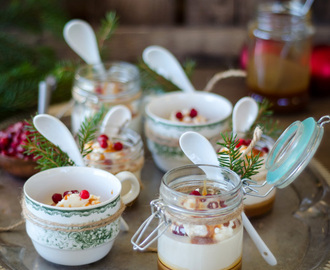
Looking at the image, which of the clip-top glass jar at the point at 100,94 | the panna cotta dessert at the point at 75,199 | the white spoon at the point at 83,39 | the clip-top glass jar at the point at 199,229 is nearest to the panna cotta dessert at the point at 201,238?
the clip-top glass jar at the point at 199,229

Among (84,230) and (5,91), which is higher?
(84,230)

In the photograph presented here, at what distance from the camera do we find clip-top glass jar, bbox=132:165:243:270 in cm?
76

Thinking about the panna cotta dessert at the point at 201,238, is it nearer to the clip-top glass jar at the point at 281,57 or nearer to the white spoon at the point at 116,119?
the white spoon at the point at 116,119

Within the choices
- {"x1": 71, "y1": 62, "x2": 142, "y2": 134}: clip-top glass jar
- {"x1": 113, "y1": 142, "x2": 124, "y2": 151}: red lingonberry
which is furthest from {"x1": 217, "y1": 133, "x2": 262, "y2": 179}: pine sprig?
{"x1": 71, "y1": 62, "x2": 142, "y2": 134}: clip-top glass jar

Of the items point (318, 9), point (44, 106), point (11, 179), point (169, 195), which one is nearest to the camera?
point (169, 195)

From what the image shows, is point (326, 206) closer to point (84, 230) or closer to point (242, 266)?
point (242, 266)

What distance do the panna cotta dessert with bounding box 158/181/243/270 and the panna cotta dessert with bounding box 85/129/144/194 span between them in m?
0.22

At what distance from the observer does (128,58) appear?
6.20ft

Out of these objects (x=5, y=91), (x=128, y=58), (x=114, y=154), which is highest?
(x=114, y=154)

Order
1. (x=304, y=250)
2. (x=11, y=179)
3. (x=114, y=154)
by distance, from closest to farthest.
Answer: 1. (x=304, y=250)
2. (x=114, y=154)
3. (x=11, y=179)

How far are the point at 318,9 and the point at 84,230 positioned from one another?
1314 mm

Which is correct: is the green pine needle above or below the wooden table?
above

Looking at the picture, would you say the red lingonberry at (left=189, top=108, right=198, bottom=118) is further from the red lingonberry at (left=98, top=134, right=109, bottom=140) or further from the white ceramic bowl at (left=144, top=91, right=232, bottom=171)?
the red lingonberry at (left=98, top=134, right=109, bottom=140)

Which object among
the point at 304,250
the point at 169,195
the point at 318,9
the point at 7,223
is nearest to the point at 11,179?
the point at 7,223
